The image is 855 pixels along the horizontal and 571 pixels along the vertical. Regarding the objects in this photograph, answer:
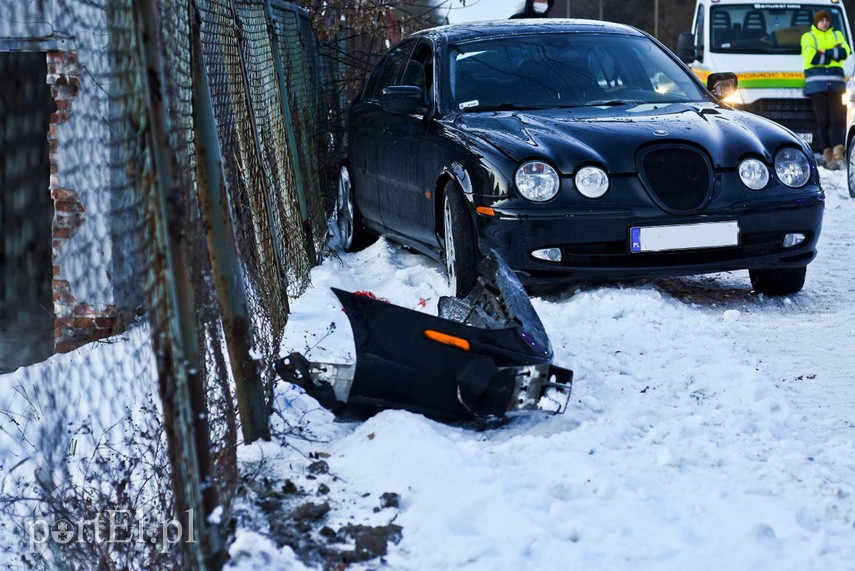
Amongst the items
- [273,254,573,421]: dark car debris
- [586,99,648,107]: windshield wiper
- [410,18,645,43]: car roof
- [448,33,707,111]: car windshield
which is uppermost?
[410,18,645,43]: car roof

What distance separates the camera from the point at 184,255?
284 centimetres

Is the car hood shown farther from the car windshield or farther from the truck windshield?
the truck windshield

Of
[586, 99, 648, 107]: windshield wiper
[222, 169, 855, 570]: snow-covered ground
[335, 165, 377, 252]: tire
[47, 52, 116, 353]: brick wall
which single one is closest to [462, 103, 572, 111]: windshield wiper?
[586, 99, 648, 107]: windshield wiper

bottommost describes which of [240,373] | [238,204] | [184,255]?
[240,373]

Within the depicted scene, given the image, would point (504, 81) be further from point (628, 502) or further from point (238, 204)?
point (628, 502)

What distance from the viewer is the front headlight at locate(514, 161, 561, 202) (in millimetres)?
6574

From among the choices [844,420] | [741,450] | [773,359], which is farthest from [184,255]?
[773,359]

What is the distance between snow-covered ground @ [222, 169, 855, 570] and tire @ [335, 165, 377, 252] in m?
3.35

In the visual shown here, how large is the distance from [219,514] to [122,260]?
148 inches

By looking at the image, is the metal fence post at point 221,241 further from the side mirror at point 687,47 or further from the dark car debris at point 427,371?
the side mirror at point 687,47

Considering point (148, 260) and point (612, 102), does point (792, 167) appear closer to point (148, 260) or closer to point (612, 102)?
point (612, 102)

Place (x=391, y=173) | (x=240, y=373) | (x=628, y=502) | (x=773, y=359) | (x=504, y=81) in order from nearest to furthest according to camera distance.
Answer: (x=628, y=502), (x=240, y=373), (x=773, y=359), (x=504, y=81), (x=391, y=173)

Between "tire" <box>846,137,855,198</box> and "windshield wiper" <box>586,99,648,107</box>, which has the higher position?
"windshield wiper" <box>586,99,648,107</box>

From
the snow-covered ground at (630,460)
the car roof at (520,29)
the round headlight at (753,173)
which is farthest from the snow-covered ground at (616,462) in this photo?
the car roof at (520,29)
